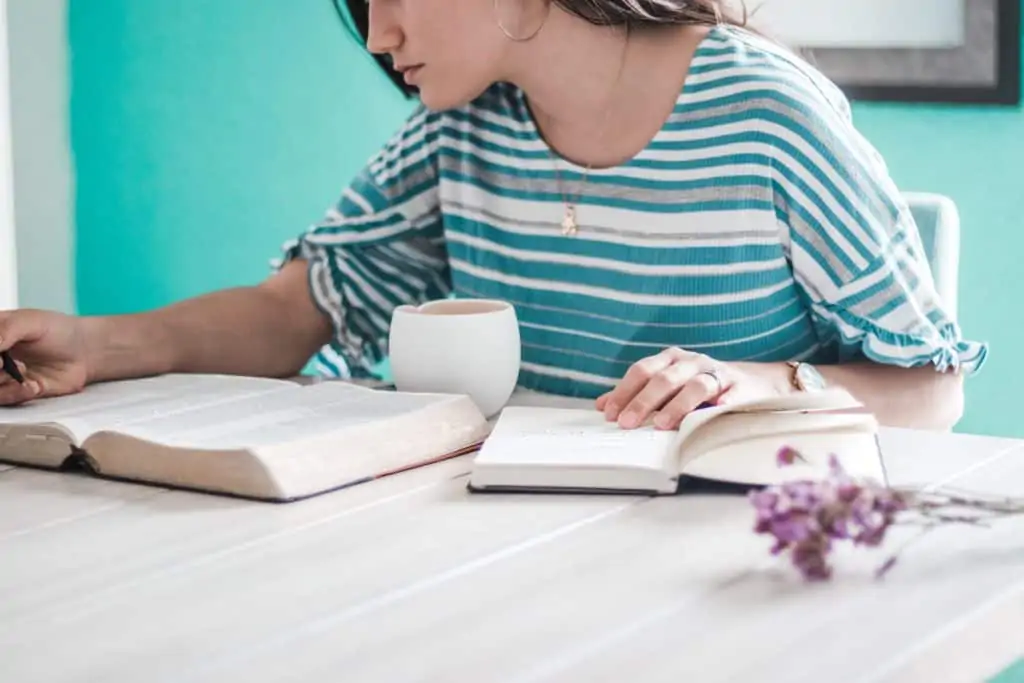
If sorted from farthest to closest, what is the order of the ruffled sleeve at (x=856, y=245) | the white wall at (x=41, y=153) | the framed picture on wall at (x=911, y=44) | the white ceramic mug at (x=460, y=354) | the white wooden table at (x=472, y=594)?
the white wall at (x=41, y=153) → the framed picture on wall at (x=911, y=44) → the ruffled sleeve at (x=856, y=245) → the white ceramic mug at (x=460, y=354) → the white wooden table at (x=472, y=594)

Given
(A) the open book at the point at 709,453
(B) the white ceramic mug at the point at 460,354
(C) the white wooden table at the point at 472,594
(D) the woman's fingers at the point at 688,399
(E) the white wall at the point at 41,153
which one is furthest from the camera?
(E) the white wall at the point at 41,153

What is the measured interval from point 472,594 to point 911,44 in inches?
59.7

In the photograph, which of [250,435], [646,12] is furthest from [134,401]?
[646,12]

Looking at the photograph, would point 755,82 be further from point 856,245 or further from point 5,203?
point 5,203

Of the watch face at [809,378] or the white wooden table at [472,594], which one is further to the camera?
the watch face at [809,378]

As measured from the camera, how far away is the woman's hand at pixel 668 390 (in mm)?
1179

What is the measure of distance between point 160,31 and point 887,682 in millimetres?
2192

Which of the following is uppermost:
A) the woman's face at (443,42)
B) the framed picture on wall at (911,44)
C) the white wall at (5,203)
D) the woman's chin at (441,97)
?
the woman's face at (443,42)

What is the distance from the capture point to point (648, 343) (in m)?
1.59

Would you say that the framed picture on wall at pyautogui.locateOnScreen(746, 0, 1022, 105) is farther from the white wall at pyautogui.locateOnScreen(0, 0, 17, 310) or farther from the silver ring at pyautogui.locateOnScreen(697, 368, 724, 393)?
the white wall at pyautogui.locateOnScreen(0, 0, 17, 310)

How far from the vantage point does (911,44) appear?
2162 millimetres

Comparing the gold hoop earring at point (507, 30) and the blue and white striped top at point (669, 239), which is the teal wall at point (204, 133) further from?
the gold hoop earring at point (507, 30)

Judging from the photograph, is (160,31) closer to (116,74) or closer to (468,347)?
(116,74)

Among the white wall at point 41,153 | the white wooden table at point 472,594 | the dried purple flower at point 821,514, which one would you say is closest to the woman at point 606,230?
the white wooden table at point 472,594
